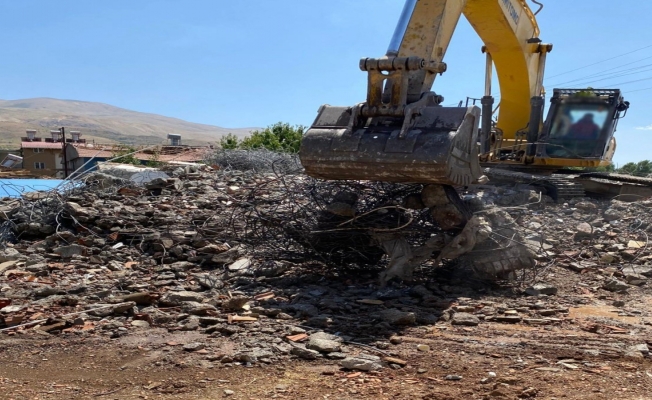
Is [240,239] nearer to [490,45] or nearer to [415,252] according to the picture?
[415,252]

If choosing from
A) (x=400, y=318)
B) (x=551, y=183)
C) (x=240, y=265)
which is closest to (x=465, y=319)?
(x=400, y=318)

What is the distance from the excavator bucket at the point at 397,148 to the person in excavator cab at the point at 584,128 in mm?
Result: 6579

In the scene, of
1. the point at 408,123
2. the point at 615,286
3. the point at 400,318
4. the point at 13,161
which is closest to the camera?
the point at 400,318

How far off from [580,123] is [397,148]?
737 cm

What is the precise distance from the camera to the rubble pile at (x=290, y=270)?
438 centimetres

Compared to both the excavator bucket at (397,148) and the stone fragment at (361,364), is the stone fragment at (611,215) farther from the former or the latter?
the stone fragment at (361,364)

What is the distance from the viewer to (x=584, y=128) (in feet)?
36.6

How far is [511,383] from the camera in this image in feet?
11.0

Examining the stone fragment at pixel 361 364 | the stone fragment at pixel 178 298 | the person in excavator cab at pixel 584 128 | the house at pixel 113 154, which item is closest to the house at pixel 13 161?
the house at pixel 113 154

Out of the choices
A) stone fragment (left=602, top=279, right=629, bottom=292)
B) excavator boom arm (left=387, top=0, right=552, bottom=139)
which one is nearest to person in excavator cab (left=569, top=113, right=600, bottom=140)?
excavator boom arm (left=387, top=0, right=552, bottom=139)

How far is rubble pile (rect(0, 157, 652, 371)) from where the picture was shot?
438 centimetres

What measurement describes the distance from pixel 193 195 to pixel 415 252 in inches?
191

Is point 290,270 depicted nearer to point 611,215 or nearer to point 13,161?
point 611,215

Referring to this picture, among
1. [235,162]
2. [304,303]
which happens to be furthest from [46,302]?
[235,162]
